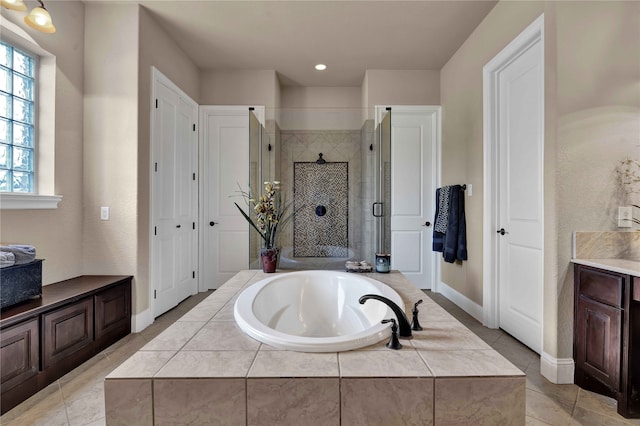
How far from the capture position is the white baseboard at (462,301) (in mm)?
2936

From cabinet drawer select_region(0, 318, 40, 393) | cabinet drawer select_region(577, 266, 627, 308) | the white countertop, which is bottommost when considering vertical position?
cabinet drawer select_region(0, 318, 40, 393)

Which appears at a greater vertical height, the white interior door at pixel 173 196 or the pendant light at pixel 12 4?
the pendant light at pixel 12 4

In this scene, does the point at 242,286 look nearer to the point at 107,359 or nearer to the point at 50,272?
the point at 107,359

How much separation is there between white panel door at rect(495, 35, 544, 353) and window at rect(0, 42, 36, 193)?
354 centimetres

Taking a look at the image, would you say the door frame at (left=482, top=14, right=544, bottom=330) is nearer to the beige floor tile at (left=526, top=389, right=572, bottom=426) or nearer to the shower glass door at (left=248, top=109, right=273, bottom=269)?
the beige floor tile at (left=526, top=389, right=572, bottom=426)

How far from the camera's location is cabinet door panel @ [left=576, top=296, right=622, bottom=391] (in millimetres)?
1597

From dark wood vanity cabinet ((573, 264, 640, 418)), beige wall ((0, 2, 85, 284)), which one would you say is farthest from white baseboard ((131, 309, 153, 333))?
dark wood vanity cabinet ((573, 264, 640, 418))

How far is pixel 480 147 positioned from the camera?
2877 mm

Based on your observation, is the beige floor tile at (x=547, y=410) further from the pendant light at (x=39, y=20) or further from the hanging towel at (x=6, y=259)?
the pendant light at (x=39, y=20)

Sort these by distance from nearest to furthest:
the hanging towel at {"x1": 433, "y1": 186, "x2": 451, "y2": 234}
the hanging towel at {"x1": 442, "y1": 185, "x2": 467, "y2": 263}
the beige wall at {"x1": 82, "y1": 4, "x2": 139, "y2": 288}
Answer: the beige wall at {"x1": 82, "y1": 4, "x2": 139, "y2": 288}, the hanging towel at {"x1": 442, "y1": 185, "x2": 467, "y2": 263}, the hanging towel at {"x1": 433, "y1": 186, "x2": 451, "y2": 234}

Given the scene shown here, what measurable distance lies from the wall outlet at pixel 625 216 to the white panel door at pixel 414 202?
208 cm

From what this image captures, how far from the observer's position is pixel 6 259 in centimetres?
169

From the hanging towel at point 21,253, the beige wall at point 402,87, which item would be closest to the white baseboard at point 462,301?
the beige wall at point 402,87

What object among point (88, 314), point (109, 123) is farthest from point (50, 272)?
point (109, 123)
